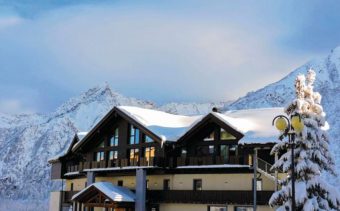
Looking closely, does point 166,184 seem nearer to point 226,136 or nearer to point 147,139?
point 147,139

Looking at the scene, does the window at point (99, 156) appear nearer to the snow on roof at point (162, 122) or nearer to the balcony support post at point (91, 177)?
the balcony support post at point (91, 177)

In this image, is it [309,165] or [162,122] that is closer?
[309,165]

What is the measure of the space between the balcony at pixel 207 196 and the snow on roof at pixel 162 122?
4.57 m

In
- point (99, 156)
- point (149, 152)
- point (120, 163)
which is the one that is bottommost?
point (120, 163)

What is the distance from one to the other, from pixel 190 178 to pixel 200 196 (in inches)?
98.6

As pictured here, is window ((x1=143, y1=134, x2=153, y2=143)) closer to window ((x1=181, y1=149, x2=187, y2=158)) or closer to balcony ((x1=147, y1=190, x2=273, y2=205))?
window ((x1=181, y1=149, x2=187, y2=158))

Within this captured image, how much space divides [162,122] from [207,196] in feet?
30.8

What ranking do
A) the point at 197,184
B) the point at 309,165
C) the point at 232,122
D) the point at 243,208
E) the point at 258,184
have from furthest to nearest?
the point at 197,184 < the point at 232,122 < the point at 243,208 < the point at 258,184 < the point at 309,165

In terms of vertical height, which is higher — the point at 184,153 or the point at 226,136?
the point at 226,136

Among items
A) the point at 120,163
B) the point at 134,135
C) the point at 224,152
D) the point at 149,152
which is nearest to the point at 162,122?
the point at 134,135

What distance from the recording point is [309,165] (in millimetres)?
30812

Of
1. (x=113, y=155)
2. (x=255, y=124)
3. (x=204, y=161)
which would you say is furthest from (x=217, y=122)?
(x=113, y=155)

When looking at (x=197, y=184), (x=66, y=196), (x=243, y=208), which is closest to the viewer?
(x=243, y=208)

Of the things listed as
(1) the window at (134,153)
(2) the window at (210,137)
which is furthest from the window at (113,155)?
(2) the window at (210,137)
